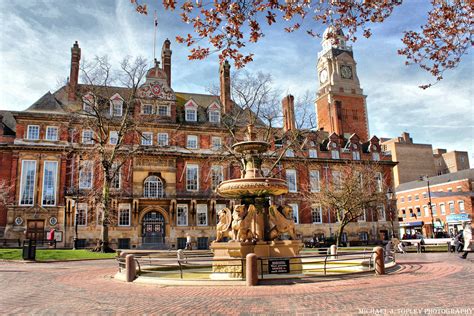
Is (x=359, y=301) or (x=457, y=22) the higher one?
(x=457, y=22)

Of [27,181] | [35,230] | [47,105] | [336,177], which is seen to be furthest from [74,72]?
[336,177]

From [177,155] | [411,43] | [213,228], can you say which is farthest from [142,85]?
[411,43]

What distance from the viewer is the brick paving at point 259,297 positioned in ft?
27.2

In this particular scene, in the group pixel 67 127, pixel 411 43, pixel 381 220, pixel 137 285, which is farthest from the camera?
pixel 381 220

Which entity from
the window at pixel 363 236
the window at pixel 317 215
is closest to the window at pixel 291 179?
the window at pixel 317 215

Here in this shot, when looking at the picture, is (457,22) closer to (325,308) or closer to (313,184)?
(325,308)

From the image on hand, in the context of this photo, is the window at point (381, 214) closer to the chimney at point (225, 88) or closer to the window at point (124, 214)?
the chimney at point (225, 88)

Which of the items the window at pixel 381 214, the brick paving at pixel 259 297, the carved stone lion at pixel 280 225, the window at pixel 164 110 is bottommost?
the brick paving at pixel 259 297

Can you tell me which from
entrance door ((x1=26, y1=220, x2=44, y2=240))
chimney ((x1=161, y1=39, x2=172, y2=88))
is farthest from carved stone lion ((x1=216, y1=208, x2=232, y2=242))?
chimney ((x1=161, y1=39, x2=172, y2=88))

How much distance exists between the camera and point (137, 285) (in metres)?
12.5

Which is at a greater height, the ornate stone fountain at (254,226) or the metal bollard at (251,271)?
the ornate stone fountain at (254,226)

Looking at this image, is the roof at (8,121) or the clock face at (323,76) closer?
the roof at (8,121)

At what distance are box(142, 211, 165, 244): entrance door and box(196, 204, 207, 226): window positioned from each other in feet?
12.3

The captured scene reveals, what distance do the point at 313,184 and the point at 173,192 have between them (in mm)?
16407
